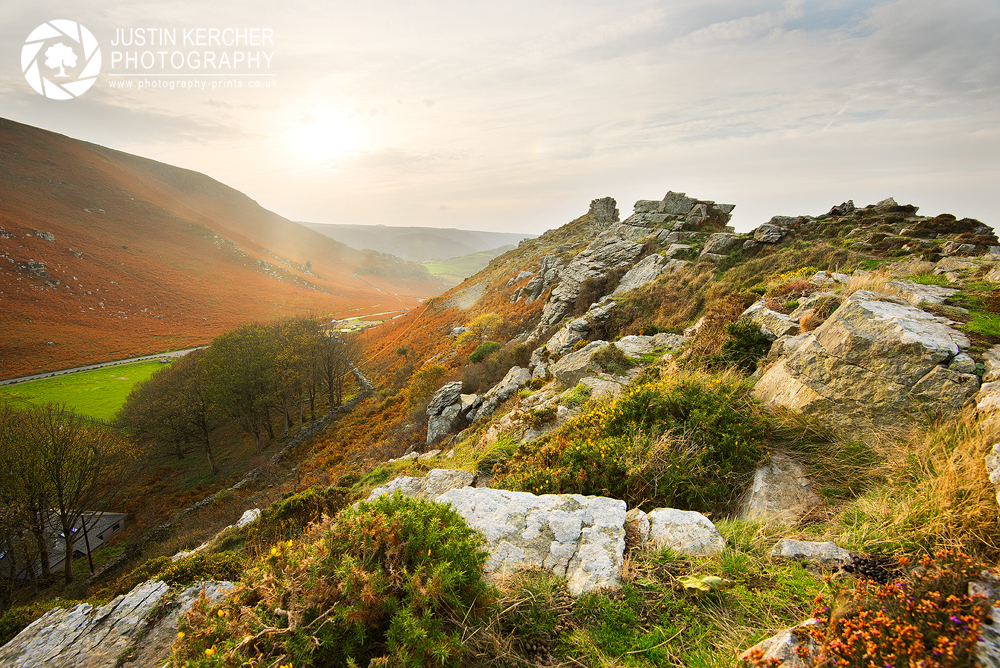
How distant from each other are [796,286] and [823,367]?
201 inches

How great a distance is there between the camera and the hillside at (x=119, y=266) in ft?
200

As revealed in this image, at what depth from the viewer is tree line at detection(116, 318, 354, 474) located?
24.3m

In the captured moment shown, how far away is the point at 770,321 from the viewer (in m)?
8.06

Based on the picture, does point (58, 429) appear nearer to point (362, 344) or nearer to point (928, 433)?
point (928, 433)

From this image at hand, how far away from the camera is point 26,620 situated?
7.21 metres

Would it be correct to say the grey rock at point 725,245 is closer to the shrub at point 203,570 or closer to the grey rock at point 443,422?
the grey rock at point 443,422

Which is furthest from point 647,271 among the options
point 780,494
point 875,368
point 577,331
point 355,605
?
point 355,605

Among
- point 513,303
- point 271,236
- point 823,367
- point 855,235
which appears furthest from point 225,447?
point 271,236

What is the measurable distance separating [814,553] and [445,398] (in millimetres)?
14734

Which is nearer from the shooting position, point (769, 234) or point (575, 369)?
point (575, 369)

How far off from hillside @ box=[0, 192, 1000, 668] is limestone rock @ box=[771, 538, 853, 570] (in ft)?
0.06

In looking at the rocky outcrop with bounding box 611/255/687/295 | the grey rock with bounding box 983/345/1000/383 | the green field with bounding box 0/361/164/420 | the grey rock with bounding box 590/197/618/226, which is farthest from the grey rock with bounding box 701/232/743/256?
the green field with bounding box 0/361/164/420

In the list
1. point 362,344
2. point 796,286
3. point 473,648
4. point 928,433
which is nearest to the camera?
point 473,648

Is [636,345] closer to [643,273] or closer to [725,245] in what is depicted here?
[643,273]
